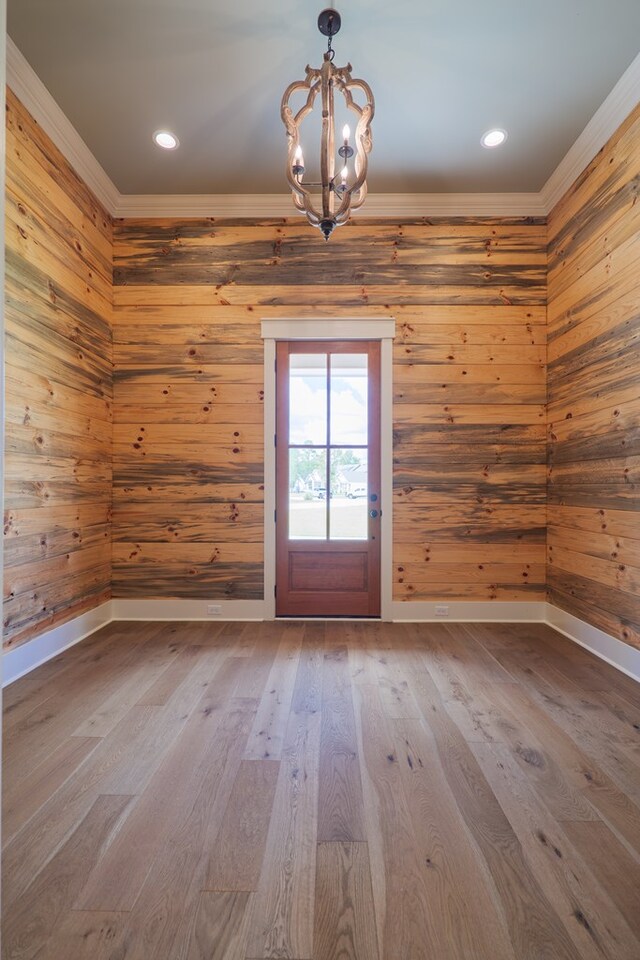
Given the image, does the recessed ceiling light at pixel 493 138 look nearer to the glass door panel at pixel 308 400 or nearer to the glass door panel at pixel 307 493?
the glass door panel at pixel 308 400

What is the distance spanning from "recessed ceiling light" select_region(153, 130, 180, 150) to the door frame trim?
4.07ft

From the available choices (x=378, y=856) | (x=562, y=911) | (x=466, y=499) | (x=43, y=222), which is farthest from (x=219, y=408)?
(x=562, y=911)

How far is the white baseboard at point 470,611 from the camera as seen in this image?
3.58 metres

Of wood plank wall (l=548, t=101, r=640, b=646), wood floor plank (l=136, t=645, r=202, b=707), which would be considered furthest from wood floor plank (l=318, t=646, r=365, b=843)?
wood plank wall (l=548, t=101, r=640, b=646)

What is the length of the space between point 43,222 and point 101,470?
5.36 feet

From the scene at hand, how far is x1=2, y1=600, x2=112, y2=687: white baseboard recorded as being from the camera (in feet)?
8.29

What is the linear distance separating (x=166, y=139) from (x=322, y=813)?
12.2 ft

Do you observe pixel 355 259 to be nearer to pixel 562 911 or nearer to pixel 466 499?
pixel 466 499

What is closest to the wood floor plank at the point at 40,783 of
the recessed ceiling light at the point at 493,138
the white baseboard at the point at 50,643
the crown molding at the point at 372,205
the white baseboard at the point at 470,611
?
the white baseboard at the point at 50,643

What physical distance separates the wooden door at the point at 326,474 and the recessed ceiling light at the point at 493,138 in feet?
4.70

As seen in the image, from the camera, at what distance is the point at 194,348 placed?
3.65 meters

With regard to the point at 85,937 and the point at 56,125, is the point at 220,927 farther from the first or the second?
the point at 56,125

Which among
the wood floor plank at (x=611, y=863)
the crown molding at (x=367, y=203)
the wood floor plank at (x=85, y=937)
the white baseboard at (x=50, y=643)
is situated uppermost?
the crown molding at (x=367, y=203)

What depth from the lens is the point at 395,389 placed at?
3.62 metres
